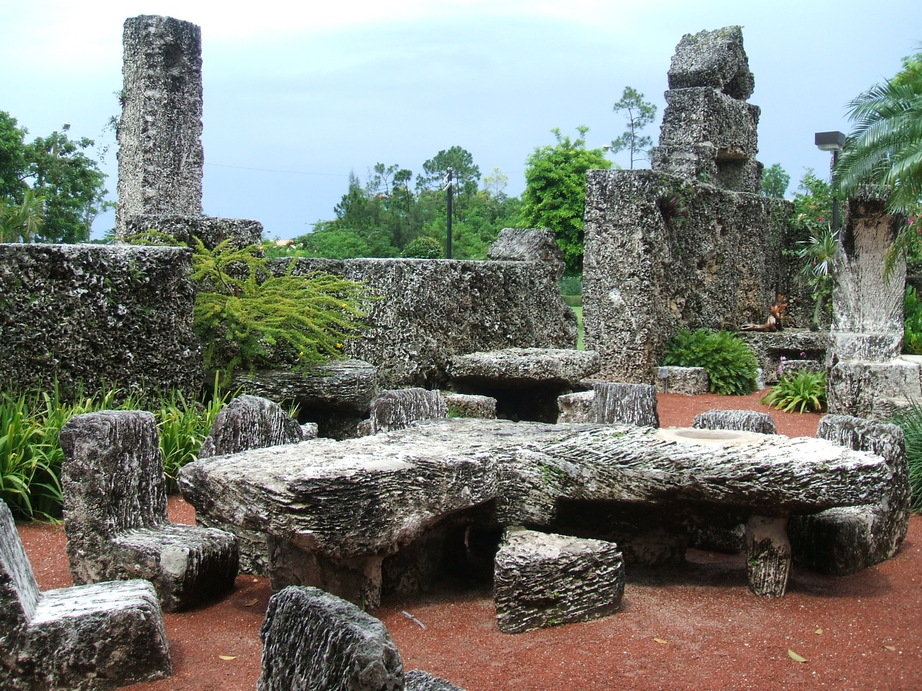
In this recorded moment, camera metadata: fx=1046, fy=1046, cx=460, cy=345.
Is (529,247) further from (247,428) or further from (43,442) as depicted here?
Result: (247,428)

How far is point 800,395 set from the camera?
12.4 metres

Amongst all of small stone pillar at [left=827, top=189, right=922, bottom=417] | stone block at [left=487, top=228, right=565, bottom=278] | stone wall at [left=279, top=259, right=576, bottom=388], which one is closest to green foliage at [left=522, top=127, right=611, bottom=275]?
stone block at [left=487, top=228, right=565, bottom=278]

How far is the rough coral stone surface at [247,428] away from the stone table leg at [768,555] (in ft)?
8.18

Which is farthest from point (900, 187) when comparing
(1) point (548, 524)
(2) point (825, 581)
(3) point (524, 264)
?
(1) point (548, 524)

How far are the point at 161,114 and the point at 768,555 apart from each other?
9.67 meters

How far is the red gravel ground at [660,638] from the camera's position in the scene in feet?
12.7

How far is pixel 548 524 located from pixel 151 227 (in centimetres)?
470

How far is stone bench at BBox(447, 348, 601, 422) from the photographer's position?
8812 millimetres

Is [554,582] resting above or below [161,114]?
below

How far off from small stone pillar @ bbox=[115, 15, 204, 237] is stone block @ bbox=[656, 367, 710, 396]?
6338 mm

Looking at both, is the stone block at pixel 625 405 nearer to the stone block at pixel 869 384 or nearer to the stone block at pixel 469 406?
the stone block at pixel 469 406

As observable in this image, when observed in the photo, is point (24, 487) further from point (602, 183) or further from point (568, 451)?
point (602, 183)

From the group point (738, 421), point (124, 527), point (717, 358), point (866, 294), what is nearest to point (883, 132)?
point (866, 294)

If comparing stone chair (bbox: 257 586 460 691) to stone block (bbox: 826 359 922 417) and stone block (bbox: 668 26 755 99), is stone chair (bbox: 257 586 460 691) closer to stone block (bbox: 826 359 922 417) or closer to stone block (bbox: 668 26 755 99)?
stone block (bbox: 826 359 922 417)
